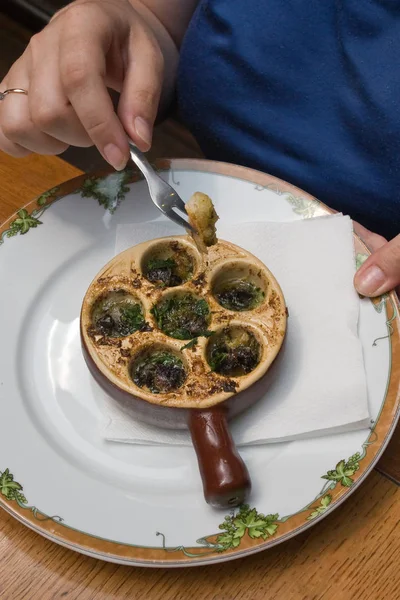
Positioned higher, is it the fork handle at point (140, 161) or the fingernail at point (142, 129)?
the fingernail at point (142, 129)

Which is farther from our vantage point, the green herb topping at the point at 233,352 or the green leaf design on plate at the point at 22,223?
the green leaf design on plate at the point at 22,223

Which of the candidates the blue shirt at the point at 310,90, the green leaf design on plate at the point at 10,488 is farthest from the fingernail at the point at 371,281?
the green leaf design on plate at the point at 10,488

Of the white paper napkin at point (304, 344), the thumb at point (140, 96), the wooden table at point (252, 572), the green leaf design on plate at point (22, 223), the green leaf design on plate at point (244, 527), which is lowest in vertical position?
the wooden table at point (252, 572)

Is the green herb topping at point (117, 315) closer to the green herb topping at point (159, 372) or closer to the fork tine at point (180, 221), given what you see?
the green herb topping at point (159, 372)

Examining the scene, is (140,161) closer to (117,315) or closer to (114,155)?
(114,155)

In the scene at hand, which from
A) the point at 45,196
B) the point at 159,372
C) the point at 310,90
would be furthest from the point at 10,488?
the point at 310,90

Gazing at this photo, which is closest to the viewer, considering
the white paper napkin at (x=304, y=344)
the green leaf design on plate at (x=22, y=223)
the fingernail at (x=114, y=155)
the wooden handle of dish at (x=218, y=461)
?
the wooden handle of dish at (x=218, y=461)

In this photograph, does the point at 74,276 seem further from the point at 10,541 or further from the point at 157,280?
the point at 10,541

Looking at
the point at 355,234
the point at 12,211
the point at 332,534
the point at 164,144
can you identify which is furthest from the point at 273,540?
the point at 164,144
